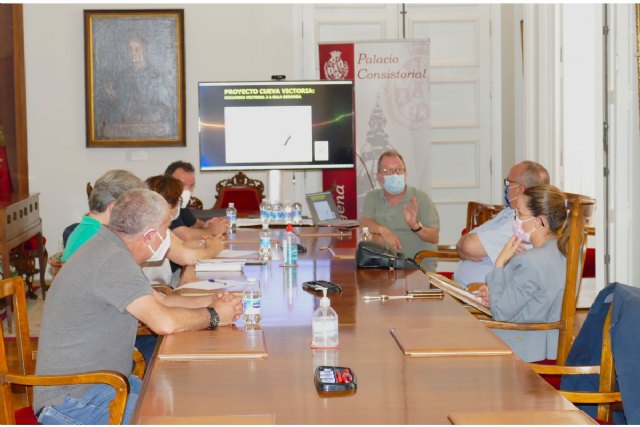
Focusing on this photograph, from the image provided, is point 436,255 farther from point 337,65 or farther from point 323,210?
point 337,65

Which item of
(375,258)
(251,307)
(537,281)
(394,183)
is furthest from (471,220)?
(251,307)

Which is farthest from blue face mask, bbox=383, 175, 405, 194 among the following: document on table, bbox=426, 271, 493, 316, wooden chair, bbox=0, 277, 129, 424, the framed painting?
wooden chair, bbox=0, 277, 129, 424

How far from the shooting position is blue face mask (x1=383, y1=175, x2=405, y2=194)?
6.23 meters

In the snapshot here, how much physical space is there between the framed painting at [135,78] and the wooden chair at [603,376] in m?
6.37

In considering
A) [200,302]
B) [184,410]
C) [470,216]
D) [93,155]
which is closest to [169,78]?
[93,155]

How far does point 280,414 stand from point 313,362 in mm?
501

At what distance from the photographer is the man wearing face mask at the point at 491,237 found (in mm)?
4738

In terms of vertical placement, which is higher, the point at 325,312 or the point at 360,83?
the point at 360,83

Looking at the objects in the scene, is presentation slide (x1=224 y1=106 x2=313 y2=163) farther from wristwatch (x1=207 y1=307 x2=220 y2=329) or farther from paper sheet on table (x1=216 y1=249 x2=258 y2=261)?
wristwatch (x1=207 y1=307 x2=220 y2=329)

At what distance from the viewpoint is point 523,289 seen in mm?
3781

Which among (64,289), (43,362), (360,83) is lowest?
(43,362)

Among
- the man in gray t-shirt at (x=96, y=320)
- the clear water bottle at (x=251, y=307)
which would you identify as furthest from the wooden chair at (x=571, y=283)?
the man in gray t-shirt at (x=96, y=320)

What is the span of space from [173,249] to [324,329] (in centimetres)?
193

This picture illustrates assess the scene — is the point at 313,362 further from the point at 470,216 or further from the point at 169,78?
the point at 169,78
